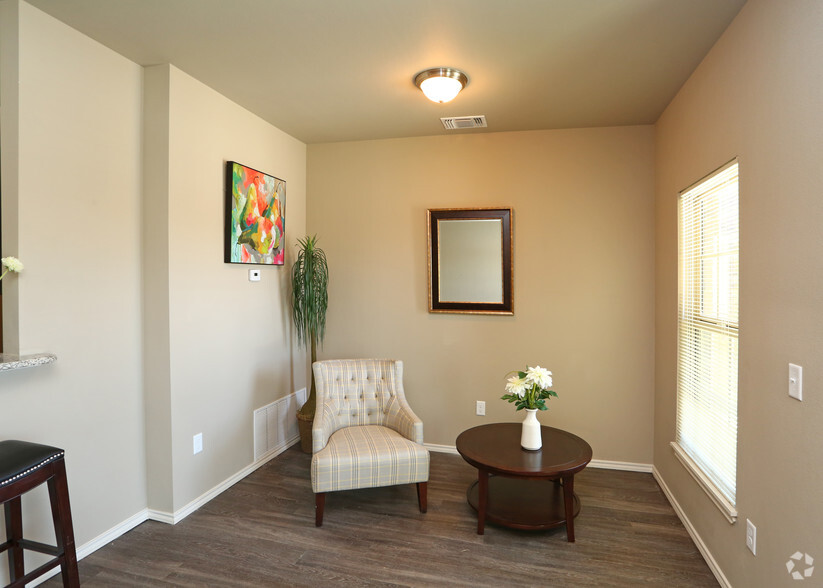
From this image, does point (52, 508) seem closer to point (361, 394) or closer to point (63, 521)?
point (63, 521)

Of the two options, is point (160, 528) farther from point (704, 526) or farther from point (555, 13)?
point (555, 13)

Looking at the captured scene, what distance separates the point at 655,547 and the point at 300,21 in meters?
3.34

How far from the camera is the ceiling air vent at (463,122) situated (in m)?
3.53

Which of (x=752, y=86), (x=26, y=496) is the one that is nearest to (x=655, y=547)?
(x=752, y=86)

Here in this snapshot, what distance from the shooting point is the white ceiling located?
2.14m

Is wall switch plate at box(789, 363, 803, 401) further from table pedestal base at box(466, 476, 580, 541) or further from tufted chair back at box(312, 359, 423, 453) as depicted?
tufted chair back at box(312, 359, 423, 453)

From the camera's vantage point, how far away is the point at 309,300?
3984 mm

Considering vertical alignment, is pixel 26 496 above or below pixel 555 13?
below

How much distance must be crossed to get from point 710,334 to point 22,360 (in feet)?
11.1

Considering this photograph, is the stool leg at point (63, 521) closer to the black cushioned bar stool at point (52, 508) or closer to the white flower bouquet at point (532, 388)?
the black cushioned bar stool at point (52, 508)

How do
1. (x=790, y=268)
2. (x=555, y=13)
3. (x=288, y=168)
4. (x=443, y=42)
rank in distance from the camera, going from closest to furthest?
1. (x=790, y=268)
2. (x=555, y=13)
3. (x=443, y=42)
4. (x=288, y=168)

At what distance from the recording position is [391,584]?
2.28 meters

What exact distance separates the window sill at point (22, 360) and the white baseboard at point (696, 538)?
130 inches

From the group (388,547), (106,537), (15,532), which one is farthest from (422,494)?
(15,532)
